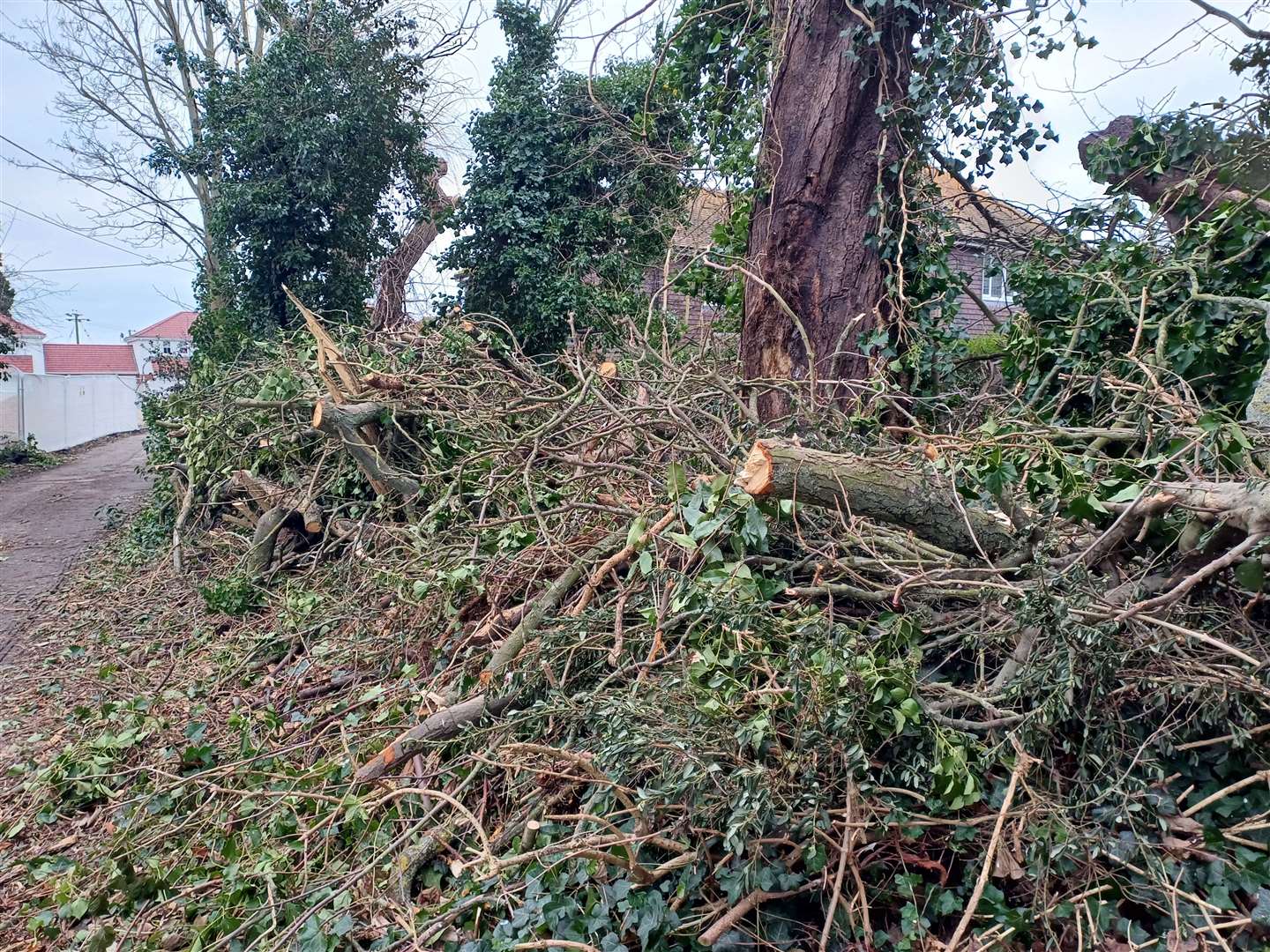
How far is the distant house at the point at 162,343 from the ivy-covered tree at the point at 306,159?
6.77 feet

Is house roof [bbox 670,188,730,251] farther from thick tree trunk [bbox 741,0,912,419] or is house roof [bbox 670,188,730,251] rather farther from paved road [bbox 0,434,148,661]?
paved road [bbox 0,434,148,661]

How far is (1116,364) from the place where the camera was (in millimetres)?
4586

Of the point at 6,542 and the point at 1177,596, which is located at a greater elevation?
the point at 1177,596

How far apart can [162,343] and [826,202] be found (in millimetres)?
20342

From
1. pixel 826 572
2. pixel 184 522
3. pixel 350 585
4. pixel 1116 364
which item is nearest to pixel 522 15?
pixel 184 522

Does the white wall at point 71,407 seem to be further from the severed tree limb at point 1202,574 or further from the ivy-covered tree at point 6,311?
the severed tree limb at point 1202,574

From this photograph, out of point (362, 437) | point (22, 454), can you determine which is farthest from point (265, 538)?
point (22, 454)

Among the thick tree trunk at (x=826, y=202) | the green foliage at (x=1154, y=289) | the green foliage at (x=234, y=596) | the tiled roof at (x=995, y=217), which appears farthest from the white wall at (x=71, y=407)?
the green foliage at (x=1154, y=289)

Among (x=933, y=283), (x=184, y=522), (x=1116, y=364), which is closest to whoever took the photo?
(x=1116, y=364)

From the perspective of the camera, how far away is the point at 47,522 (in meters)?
11.4

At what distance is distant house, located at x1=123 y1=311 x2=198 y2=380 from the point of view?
15.0m

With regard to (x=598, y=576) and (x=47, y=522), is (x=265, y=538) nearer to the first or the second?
(x=598, y=576)

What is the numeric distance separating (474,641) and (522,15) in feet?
35.2

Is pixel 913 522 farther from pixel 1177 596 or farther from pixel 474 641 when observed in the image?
pixel 474 641
